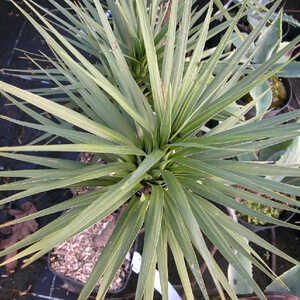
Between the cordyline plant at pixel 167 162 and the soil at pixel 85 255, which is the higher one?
the cordyline plant at pixel 167 162

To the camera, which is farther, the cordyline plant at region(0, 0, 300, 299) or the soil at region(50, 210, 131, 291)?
the soil at region(50, 210, 131, 291)

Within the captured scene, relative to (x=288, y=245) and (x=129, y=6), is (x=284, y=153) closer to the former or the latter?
(x=288, y=245)

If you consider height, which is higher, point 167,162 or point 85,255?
point 167,162

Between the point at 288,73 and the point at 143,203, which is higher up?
the point at 288,73

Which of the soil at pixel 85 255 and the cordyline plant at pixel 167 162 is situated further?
the soil at pixel 85 255

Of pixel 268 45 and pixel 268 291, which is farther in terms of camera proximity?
pixel 268 45

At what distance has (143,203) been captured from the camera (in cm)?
66

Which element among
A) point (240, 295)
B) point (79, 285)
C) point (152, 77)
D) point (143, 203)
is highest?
point (152, 77)

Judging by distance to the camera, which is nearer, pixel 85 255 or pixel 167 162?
pixel 167 162

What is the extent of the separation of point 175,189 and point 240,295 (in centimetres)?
54

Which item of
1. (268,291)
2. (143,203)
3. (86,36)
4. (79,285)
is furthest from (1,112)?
(268,291)

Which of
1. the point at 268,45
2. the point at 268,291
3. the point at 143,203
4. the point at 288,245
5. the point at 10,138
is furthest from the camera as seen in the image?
the point at 10,138

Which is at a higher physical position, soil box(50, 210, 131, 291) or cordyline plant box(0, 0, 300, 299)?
cordyline plant box(0, 0, 300, 299)

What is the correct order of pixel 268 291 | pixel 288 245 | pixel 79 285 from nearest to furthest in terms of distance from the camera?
pixel 268 291 < pixel 79 285 < pixel 288 245
